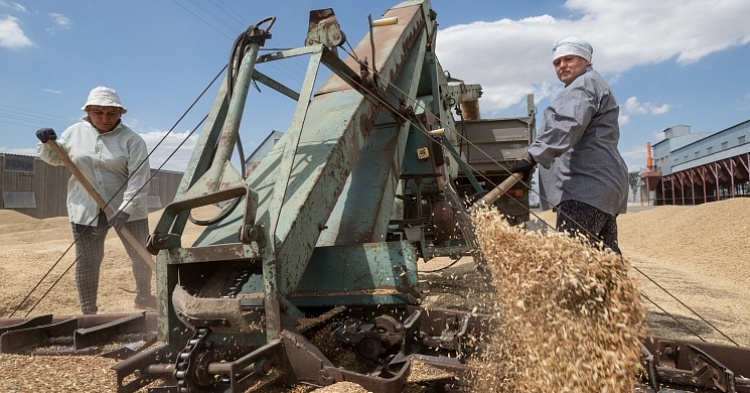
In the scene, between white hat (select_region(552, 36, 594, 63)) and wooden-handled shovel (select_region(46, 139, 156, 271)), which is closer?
white hat (select_region(552, 36, 594, 63))

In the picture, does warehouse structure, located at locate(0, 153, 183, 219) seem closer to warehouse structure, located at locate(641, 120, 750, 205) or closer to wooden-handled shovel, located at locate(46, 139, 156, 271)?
wooden-handled shovel, located at locate(46, 139, 156, 271)

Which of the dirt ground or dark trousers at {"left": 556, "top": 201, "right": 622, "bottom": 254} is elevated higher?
dark trousers at {"left": 556, "top": 201, "right": 622, "bottom": 254}

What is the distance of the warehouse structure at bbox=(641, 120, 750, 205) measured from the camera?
2070 cm

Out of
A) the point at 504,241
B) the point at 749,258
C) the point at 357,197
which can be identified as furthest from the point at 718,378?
the point at 749,258

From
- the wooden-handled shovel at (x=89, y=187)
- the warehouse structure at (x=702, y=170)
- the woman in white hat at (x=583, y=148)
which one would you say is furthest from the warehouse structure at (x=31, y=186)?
the warehouse structure at (x=702, y=170)

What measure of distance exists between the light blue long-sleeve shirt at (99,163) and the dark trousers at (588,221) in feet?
9.99

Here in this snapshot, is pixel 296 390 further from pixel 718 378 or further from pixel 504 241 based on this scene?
pixel 718 378

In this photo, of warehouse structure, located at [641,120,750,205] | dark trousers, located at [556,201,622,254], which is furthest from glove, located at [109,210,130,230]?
warehouse structure, located at [641,120,750,205]

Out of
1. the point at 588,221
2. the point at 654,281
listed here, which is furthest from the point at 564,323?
the point at 654,281

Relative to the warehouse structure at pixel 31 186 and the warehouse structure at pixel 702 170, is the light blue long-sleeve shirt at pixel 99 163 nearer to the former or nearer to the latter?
the warehouse structure at pixel 31 186

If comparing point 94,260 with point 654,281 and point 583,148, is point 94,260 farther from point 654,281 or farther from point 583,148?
point 654,281

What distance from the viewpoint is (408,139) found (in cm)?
372

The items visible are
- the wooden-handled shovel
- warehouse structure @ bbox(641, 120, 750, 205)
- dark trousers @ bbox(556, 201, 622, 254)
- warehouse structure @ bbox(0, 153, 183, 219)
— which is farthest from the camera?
warehouse structure @ bbox(641, 120, 750, 205)

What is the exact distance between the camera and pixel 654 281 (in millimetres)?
3186
